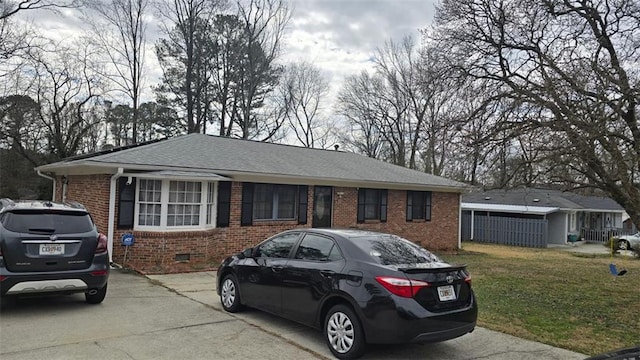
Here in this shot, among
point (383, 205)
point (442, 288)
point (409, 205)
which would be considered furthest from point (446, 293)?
point (409, 205)

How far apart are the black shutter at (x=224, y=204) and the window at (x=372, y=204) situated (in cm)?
540

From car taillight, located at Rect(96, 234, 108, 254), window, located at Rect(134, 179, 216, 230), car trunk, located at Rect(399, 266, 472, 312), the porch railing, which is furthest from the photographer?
the porch railing

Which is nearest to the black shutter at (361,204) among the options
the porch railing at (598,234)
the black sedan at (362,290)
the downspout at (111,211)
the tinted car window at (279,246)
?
the downspout at (111,211)

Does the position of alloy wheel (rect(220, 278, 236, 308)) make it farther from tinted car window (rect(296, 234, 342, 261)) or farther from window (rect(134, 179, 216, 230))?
window (rect(134, 179, 216, 230))

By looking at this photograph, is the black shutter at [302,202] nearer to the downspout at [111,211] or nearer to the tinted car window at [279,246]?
the downspout at [111,211]

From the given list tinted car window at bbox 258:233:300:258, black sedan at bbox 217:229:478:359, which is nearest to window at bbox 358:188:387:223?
tinted car window at bbox 258:233:300:258

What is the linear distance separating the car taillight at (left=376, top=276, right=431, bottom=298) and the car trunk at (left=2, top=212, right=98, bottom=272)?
4.42m

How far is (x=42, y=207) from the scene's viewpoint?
262 inches

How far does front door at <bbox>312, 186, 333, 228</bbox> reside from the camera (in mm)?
15498

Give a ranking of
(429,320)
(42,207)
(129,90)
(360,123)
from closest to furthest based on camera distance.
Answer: (429,320) < (42,207) < (129,90) < (360,123)

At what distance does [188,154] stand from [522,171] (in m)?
8.86

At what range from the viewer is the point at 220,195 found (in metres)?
12.8

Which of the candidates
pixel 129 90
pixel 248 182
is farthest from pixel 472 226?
pixel 129 90

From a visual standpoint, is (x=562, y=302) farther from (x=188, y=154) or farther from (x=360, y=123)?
(x=360, y=123)
